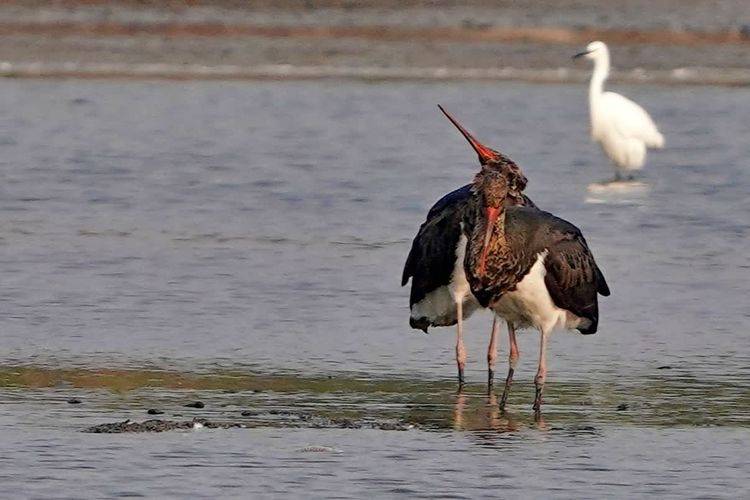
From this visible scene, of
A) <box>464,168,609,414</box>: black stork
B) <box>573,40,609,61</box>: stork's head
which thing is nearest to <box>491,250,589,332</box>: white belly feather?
<box>464,168,609,414</box>: black stork

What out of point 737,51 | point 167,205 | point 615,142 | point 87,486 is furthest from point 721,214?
point 737,51

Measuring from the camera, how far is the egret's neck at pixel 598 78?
19.9 m

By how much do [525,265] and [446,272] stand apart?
0.59 meters

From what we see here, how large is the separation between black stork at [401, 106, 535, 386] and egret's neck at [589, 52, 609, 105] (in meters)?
10.4

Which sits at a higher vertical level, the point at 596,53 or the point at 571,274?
the point at 596,53

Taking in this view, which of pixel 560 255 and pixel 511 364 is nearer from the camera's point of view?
pixel 560 255

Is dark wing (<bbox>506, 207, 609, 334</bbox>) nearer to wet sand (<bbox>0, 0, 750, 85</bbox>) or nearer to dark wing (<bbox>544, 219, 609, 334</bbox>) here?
dark wing (<bbox>544, 219, 609, 334</bbox>)

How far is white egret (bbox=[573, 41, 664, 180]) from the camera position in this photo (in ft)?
61.0

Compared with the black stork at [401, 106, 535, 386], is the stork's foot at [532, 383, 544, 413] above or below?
below

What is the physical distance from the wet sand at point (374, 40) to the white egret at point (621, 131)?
788 cm

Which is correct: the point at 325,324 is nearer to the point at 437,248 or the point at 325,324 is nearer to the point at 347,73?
the point at 437,248

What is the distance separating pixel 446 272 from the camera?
933 cm

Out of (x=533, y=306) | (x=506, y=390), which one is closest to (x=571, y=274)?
(x=533, y=306)

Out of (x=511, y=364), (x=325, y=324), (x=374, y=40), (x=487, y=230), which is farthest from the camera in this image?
(x=374, y=40)
